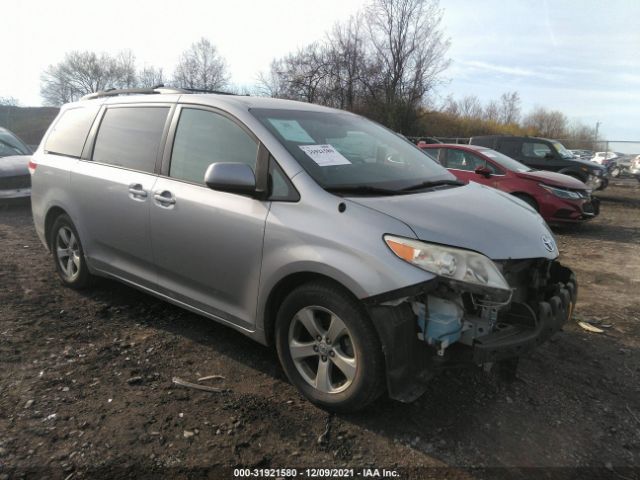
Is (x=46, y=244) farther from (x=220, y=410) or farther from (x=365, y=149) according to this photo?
(x=365, y=149)

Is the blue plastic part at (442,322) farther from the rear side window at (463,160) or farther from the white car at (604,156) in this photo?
the white car at (604,156)

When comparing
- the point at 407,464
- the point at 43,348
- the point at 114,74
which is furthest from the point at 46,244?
the point at 114,74

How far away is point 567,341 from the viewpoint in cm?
395

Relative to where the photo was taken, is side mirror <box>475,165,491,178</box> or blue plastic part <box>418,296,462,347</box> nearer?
blue plastic part <box>418,296,462,347</box>

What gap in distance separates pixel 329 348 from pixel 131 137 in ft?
8.07

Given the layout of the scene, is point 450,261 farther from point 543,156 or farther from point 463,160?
point 543,156

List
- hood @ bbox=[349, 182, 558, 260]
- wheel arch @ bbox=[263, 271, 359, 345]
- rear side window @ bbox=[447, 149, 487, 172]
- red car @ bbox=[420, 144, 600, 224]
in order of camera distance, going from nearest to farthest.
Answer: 1. hood @ bbox=[349, 182, 558, 260]
2. wheel arch @ bbox=[263, 271, 359, 345]
3. red car @ bbox=[420, 144, 600, 224]
4. rear side window @ bbox=[447, 149, 487, 172]

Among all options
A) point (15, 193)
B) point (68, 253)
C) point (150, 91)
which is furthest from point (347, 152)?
point (15, 193)

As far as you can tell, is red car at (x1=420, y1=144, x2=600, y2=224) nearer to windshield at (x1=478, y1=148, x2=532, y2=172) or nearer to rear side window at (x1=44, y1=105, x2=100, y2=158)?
windshield at (x1=478, y1=148, x2=532, y2=172)

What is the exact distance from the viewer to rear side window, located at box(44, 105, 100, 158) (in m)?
4.45

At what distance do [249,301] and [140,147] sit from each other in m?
1.68

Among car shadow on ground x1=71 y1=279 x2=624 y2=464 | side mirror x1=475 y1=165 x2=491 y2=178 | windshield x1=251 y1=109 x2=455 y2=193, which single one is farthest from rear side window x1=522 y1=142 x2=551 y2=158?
car shadow on ground x1=71 y1=279 x2=624 y2=464

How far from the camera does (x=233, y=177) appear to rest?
2891 mm

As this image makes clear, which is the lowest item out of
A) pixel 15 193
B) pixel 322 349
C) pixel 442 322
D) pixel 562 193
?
pixel 15 193
